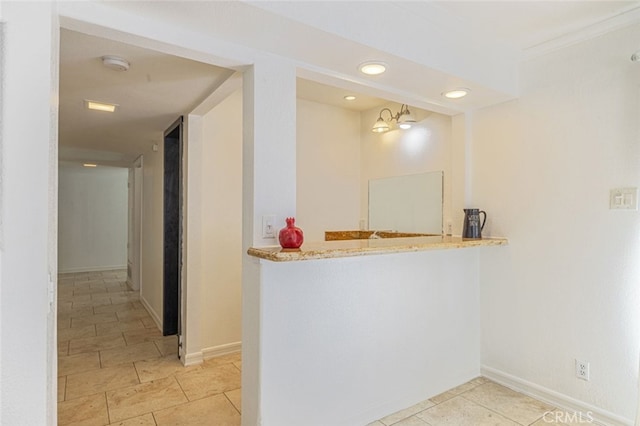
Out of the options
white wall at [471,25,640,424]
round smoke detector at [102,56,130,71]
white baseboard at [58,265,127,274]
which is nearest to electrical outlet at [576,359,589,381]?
white wall at [471,25,640,424]

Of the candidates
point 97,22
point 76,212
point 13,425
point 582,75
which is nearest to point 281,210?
point 97,22

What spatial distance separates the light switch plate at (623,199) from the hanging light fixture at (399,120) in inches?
67.8

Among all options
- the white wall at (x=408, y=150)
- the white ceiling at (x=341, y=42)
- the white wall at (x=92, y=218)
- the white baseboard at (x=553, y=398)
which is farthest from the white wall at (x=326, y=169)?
the white wall at (x=92, y=218)

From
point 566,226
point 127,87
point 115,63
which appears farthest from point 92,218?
point 566,226

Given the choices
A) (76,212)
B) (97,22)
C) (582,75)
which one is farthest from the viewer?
(76,212)

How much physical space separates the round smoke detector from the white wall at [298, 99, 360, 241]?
6.10 ft

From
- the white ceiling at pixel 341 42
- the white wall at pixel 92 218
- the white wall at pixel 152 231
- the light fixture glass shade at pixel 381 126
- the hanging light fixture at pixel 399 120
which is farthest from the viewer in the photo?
the white wall at pixel 92 218

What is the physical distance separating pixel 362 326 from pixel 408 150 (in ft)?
6.68

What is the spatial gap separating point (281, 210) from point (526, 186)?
71.7 inches

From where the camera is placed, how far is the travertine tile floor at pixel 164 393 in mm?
2266

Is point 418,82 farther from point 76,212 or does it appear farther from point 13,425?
point 76,212

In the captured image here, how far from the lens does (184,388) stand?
2678 mm

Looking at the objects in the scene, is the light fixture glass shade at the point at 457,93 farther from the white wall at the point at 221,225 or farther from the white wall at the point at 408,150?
the white wall at the point at 221,225

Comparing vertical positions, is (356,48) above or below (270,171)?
above
